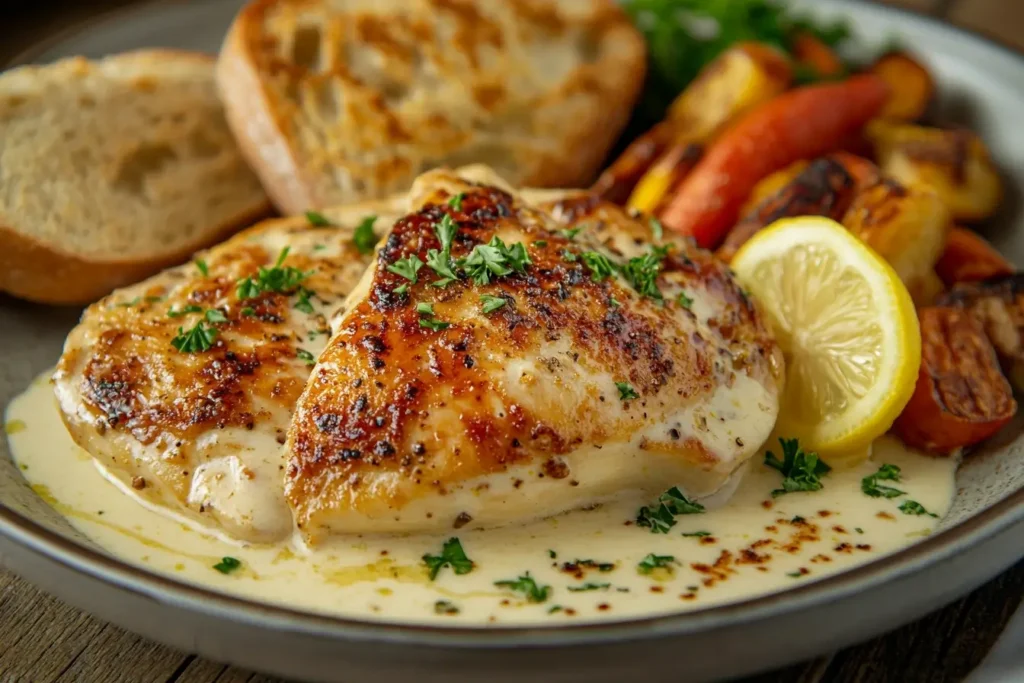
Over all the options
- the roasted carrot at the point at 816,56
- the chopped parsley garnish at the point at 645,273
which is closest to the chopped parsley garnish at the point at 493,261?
the chopped parsley garnish at the point at 645,273

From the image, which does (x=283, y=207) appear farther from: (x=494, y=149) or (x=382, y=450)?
(x=382, y=450)

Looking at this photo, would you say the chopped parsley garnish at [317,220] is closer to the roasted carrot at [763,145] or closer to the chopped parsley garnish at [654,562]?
the roasted carrot at [763,145]

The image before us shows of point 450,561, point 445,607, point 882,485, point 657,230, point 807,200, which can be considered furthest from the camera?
point 807,200

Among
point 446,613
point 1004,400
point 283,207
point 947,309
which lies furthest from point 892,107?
point 446,613

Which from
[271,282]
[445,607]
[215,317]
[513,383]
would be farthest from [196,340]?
[445,607]

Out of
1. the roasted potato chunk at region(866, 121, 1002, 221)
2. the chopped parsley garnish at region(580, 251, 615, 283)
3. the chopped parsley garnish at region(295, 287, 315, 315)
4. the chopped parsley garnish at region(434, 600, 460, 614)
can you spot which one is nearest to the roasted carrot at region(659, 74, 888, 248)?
the roasted potato chunk at region(866, 121, 1002, 221)

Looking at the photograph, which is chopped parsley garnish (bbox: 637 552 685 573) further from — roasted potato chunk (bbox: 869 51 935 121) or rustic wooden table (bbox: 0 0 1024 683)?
roasted potato chunk (bbox: 869 51 935 121)

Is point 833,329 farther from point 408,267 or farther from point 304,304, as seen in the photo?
point 304,304
